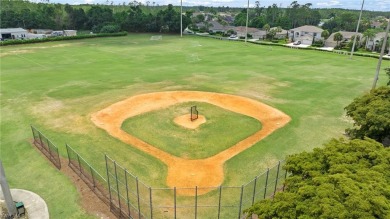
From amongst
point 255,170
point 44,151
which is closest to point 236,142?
point 255,170

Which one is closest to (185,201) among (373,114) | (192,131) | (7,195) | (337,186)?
(337,186)

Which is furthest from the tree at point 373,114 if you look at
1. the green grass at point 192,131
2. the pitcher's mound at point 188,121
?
the pitcher's mound at point 188,121

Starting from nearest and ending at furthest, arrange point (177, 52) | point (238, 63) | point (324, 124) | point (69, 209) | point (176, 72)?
point (69, 209) → point (324, 124) → point (176, 72) → point (238, 63) → point (177, 52)

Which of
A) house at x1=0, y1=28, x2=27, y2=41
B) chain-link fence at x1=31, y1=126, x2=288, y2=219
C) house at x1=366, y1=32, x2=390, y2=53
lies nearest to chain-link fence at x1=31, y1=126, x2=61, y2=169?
chain-link fence at x1=31, y1=126, x2=288, y2=219

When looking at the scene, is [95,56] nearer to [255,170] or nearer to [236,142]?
[236,142]

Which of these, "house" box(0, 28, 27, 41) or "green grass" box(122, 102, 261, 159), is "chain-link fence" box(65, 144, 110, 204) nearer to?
"green grass" box(122, 102, 261, 159)

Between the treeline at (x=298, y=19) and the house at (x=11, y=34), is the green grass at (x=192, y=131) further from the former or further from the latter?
the treeline at (x=298, y=19)
